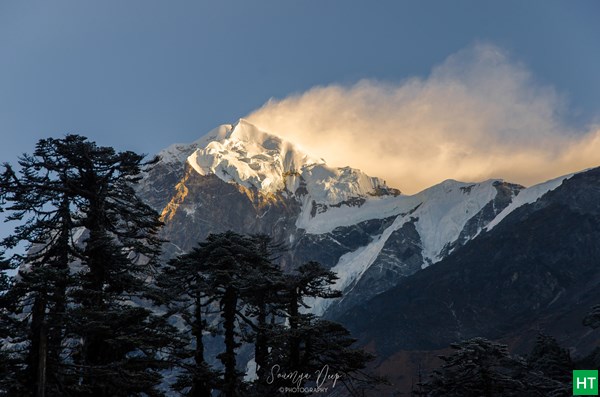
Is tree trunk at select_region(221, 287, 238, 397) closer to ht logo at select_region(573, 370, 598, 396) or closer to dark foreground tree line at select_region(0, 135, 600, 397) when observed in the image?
dark foreground tree line at select_region(0, 135, 600, 397)

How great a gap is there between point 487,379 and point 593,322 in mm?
21483

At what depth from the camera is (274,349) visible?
27.3m

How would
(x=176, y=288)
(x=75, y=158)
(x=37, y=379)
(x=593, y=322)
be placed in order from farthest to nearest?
(x=593, y=322)
(x=176, y=288)
(x=75, y=158)
(x=37, y=379)

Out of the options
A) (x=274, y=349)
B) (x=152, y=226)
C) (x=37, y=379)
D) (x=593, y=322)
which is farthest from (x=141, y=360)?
(x=593, y=322)

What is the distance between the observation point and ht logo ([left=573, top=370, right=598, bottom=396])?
3128 centimetres

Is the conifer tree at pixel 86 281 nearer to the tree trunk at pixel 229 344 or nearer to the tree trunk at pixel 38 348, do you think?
the tree trunk at pixel 38 348

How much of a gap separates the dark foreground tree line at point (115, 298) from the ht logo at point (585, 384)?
44.6ft

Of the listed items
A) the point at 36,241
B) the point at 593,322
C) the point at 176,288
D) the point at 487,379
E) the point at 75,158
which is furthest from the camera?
the point at 593,322

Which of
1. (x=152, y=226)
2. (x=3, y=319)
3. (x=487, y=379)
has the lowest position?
(x=487, y=379)

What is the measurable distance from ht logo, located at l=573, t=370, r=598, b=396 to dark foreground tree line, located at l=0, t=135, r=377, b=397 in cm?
1360

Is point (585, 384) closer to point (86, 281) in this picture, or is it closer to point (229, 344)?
point (229, 344)

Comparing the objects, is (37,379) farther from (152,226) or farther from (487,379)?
(487,379)

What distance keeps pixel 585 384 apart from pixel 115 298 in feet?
87.3

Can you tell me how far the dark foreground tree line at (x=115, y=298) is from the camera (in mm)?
16531
